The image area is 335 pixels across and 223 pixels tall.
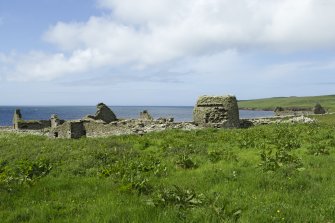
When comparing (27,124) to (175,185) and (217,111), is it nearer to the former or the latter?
(217,111)

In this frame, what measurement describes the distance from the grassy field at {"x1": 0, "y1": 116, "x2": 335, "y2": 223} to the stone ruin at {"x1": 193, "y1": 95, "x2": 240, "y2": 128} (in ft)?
41.2

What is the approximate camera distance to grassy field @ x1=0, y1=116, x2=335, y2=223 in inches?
348

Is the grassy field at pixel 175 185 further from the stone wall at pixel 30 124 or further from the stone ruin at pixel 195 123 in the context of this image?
the stone wall at pixel 30 124

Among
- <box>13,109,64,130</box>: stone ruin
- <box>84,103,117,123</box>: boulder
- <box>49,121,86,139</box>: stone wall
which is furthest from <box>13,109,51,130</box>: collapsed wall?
<box>49,121,86,139</box>: stone wall

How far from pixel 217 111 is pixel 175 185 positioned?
22236 millimetres

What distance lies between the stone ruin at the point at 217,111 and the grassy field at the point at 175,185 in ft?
41.2

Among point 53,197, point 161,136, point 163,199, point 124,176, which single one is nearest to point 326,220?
point 163,199

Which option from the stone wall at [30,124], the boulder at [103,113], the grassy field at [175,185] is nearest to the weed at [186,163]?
the grassy field at [175,185]

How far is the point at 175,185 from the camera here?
9.95m

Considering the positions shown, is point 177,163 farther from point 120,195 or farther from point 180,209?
point 180,209

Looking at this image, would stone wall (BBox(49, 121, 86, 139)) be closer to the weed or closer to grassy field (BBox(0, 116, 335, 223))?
grassy field (BBox(0, 116, 335, 223))

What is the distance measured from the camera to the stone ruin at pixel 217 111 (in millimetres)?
31734

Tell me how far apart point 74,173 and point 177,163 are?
407 cm

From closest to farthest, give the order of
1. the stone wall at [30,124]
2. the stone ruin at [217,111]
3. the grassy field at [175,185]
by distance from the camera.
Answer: the grassy field at [175,185], the stone ruin at [217,111], the stone wall at [30,124]
